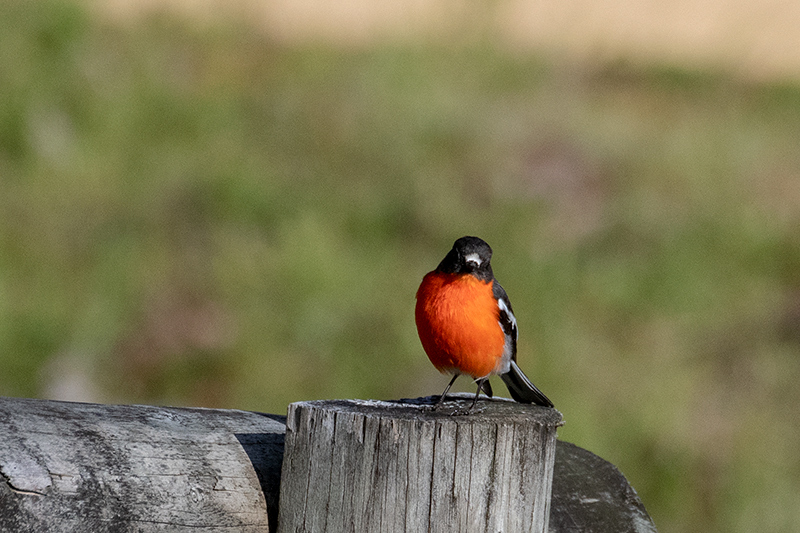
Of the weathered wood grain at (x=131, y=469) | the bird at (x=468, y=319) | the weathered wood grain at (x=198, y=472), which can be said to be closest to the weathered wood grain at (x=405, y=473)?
the weathered wood grain at (x=198, y=472)

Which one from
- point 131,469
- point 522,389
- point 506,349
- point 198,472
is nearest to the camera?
point 131,469

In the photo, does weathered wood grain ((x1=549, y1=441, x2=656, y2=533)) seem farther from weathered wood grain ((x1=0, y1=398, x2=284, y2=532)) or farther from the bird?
weathered wood grain ((x1=0, y1=398, x2=284, y2=532))

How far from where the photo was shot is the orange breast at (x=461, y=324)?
3.41 meters

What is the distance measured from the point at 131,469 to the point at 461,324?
5.07 feet

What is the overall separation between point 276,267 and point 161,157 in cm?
176

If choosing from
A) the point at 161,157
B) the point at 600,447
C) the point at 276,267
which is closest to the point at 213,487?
the point at 600,447

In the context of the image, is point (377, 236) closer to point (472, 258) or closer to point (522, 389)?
point (472, 258)

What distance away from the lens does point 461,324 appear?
3.40m

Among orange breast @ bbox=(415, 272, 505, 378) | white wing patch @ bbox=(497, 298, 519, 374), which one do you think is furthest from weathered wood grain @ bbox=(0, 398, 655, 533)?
white wing patch @ bbox=(497, 298, 519, 374)

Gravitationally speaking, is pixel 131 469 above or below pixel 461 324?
below

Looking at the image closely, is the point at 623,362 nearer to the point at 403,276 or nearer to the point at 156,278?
the point at 403,276

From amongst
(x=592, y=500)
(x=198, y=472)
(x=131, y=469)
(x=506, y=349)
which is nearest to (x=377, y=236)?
(x=506, y=349)

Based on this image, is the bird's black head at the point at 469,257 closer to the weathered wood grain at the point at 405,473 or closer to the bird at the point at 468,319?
the bird at the point at 468,319

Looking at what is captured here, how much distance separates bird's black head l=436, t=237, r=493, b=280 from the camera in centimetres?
340
